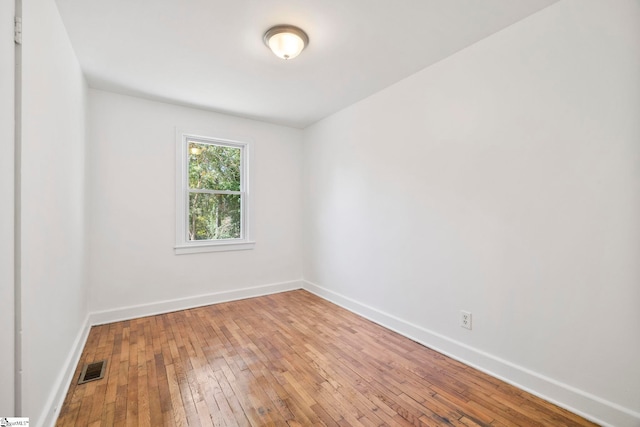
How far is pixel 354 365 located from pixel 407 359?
45 centimetres

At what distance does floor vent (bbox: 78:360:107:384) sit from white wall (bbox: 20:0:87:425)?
178 millimetres

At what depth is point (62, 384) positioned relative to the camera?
1826 mm

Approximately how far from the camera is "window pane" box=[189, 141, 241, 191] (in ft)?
12.3

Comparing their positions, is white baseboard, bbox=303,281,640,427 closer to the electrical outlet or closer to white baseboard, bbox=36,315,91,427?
the electrical outlet

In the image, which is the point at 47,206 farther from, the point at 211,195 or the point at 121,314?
the point at 211,195

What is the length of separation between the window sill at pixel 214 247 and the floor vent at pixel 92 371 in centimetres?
146

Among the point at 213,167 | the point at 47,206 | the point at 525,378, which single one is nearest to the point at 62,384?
the point at 47,206

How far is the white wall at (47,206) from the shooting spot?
1309 mm

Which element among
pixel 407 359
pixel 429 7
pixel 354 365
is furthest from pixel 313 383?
pixel 429 7

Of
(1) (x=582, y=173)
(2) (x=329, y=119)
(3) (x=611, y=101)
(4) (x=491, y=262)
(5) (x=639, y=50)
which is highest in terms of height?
(2) (x=329, y=119)

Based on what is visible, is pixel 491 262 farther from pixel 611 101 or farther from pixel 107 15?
pixel 107 15

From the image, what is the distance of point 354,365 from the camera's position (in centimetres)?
224

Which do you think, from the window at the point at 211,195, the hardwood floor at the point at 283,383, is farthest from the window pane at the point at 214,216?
the hardwood floor at the point at 283,383

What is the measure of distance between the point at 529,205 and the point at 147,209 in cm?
375
